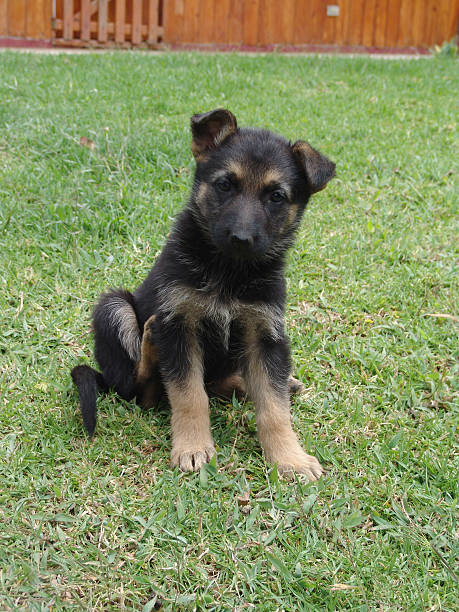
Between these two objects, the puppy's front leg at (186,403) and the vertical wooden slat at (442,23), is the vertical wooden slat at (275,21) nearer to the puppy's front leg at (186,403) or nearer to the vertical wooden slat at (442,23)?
the vertical wooden slat at (442,23)

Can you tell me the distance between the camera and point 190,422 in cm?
327

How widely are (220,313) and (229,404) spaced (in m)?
0.69

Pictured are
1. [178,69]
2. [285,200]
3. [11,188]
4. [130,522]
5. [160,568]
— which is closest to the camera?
[160,568]

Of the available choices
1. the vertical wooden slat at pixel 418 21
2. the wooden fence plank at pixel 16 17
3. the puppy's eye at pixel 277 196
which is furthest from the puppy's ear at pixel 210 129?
the vertical wooden slat at pixel 418 21

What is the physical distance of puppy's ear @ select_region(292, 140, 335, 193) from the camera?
345 cm

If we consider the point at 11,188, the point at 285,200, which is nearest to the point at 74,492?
the point at 285,200

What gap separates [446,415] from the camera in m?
3.78

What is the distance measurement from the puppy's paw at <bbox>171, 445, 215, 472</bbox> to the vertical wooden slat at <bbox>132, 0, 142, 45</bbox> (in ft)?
32.6

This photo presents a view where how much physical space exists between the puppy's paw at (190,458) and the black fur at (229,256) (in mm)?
338

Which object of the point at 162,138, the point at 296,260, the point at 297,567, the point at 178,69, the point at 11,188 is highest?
the point at 178,69

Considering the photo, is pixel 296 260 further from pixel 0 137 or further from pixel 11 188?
pixel 0 137

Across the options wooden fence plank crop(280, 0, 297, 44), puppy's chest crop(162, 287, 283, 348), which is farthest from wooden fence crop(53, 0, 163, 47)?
puppy's chest crop(162, 287, 283, 348)

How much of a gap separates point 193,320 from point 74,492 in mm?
951

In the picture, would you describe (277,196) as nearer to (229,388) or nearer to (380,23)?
(229,388)
